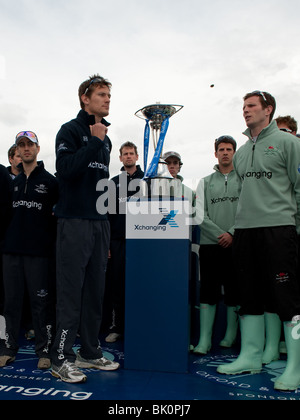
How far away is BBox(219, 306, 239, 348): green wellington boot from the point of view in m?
3.28

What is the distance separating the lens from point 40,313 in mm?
2674

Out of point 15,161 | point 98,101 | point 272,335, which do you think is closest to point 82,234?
point 98,101

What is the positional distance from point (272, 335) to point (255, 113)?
1.64m

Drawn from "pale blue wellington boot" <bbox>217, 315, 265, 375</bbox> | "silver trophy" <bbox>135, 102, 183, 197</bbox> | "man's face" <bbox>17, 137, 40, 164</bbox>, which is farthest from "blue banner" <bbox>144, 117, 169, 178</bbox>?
"pale blue wellington boot" <bbox>217, 315, 265, 375</bbox>

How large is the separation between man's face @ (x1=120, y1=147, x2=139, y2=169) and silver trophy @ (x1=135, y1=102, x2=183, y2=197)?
0.82 meters

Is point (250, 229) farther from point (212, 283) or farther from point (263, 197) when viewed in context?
point (212, 283)

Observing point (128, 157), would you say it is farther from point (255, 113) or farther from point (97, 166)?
point (255, 113)

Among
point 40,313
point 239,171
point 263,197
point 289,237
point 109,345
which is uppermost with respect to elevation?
point 239,171

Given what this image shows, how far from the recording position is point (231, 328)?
333cm

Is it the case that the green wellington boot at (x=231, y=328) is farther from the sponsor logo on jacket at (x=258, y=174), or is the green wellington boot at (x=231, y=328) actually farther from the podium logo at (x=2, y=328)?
the podium logo at (x=2, y=328)

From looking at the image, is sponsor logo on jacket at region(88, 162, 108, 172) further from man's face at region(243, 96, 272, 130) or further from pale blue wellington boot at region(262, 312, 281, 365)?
pale blue wellington boot at region(262, 312, 281, 365)
